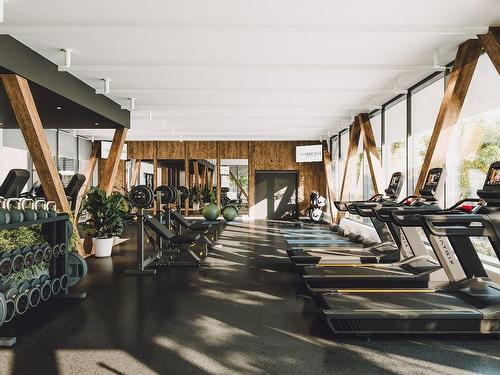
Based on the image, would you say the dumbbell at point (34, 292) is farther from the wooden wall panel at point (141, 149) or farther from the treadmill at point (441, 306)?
the wooden wall panel at point (141, 149)

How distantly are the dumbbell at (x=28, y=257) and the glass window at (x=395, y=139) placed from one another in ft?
19.3

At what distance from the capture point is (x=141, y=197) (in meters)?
5.54

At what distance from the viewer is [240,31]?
4184 millimetres

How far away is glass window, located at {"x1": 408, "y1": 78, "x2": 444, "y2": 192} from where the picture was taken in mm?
6222

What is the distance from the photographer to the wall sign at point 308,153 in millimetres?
13633

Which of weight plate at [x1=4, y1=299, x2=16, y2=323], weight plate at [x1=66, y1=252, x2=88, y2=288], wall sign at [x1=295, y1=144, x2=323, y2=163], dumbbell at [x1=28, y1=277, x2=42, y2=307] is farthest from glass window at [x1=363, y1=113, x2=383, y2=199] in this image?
weight plate at [x1=4, y1=299, x2=16, y2=323]

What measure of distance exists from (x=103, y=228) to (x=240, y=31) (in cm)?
418

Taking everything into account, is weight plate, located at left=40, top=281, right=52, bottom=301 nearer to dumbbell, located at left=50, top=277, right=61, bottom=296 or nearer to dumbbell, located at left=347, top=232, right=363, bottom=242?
dumbbell, located at left=50, top=277, right=61, bottom=296

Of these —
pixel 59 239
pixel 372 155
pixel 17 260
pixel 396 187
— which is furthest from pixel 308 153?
pixel 17 260

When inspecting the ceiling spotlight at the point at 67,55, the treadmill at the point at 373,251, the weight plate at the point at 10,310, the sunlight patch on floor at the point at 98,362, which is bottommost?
the sunlight patch on floor at the point at 98,362

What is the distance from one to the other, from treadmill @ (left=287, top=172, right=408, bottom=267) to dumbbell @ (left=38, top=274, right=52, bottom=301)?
2.97 meters

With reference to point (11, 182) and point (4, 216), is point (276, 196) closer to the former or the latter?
point (11, 182)

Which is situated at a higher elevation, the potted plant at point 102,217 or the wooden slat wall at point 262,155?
the wooden slat wall at point 262,155

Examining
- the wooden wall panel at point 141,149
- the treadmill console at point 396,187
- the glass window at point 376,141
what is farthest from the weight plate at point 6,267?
the wooden wall panel at point 141,149
